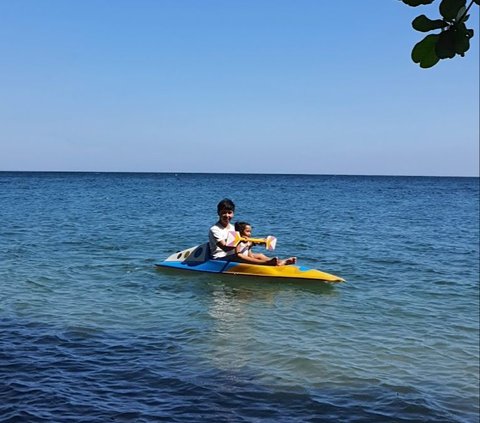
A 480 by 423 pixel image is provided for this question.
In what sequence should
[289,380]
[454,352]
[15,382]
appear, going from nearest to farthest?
[15,382] < [289,380] < [454,352]

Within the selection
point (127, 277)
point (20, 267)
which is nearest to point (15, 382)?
point (127, 277)

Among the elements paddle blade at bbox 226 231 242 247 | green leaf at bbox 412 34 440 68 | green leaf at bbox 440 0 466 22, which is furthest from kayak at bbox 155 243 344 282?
green leaf at bbox 440 0 466 22

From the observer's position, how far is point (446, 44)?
5.90ft

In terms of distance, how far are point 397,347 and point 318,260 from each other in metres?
9.17

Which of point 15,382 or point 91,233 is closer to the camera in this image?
point 15,382

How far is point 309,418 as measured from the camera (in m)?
6.04

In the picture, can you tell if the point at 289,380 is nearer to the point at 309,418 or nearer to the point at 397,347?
the point at 309,418

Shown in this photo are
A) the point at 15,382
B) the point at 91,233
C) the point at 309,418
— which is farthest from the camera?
the point at 91,233

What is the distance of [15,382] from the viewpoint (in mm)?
6539

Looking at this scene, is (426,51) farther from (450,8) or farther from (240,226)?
(240,226)

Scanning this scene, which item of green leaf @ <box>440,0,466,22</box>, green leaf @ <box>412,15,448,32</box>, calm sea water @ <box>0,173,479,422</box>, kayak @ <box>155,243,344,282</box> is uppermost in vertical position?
green leaf @ <box>440,0,466,22</box>

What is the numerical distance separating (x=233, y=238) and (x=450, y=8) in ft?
39.4

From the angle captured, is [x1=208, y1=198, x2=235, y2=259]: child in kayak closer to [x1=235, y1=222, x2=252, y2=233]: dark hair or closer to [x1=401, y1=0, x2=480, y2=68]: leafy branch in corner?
[x1=235, y1=222, x2=252, y2=233]: dark hair

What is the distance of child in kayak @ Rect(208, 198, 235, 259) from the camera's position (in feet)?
42.0
